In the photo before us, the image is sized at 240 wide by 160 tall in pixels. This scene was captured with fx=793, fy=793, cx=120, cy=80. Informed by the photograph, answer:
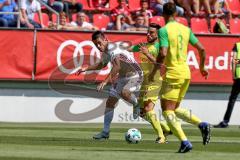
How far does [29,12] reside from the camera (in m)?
24.5

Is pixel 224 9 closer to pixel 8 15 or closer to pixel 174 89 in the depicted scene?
pixel 8 15

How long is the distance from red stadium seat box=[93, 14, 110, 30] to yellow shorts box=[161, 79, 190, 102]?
512 inches

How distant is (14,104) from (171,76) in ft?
36.6

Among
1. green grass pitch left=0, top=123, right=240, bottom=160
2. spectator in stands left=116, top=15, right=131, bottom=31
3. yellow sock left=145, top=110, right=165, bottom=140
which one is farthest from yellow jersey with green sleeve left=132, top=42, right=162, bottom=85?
spectator in stands left=116, top=15, right=131, bottom=31

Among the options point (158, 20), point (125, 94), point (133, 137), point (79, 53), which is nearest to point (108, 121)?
point (125, 94)

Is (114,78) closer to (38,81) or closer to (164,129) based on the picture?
(164,129)

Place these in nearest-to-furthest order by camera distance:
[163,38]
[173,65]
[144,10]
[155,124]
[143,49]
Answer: [163,38], [173,65], [155,124], [143,49], [144,10]

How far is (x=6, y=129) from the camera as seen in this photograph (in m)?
18.8

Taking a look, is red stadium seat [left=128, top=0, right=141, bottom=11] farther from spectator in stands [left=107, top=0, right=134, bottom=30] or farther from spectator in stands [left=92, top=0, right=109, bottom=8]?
spectator in stands [left=92, top=0, right=109, bottom=8]

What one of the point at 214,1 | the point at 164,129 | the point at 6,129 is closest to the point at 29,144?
the point at 164,129

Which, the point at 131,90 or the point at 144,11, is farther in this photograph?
the point at 144,11

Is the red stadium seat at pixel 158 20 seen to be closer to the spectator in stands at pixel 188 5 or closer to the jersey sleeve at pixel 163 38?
the spectator in stands at pixel 188 5

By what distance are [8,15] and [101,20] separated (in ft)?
10.9

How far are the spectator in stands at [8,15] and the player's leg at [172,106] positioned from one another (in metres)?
11.8
